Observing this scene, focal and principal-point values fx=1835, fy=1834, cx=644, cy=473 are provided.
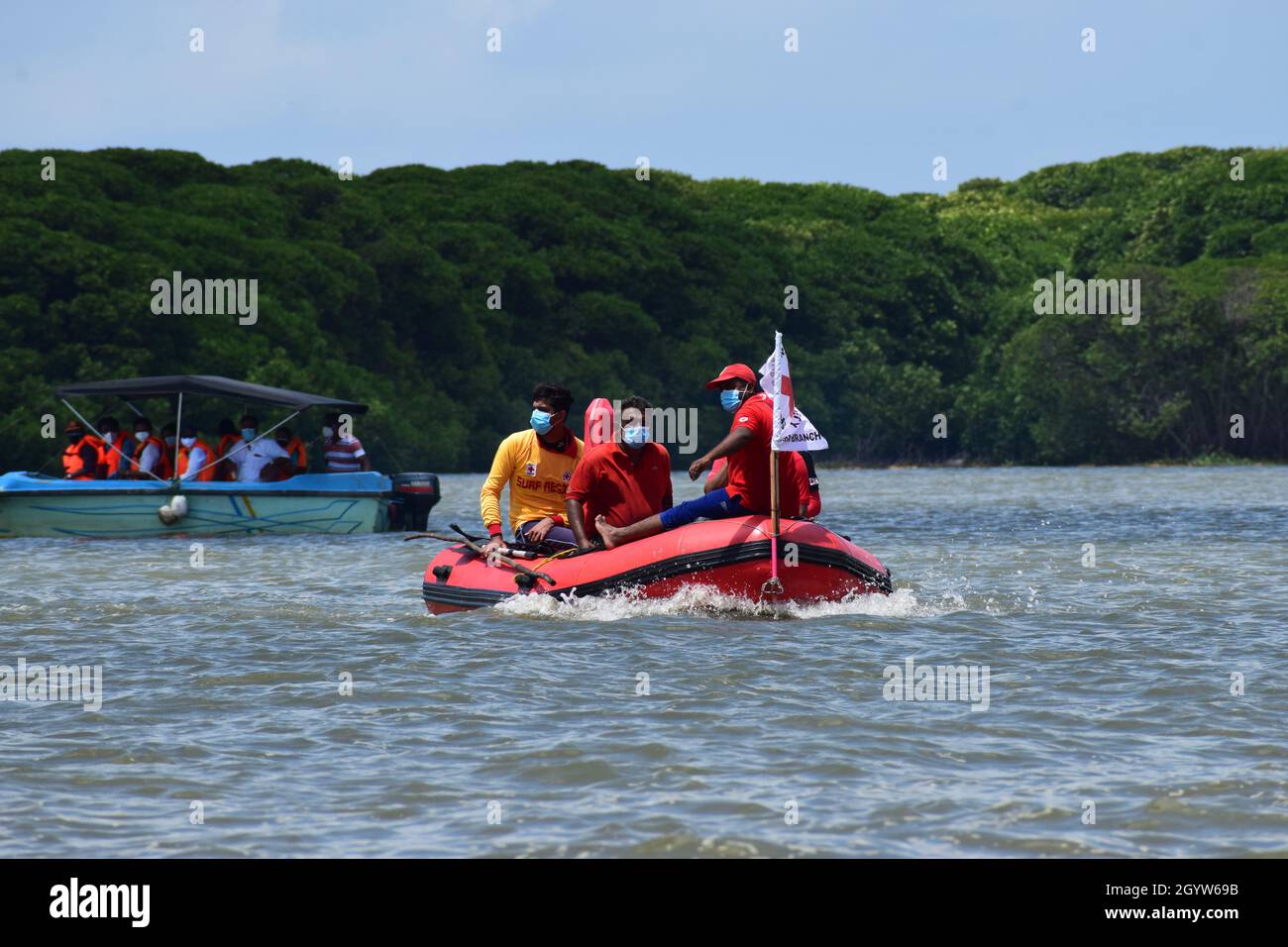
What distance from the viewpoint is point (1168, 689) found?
987 centimetres

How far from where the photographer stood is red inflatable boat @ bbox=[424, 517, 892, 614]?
1292 centimetres

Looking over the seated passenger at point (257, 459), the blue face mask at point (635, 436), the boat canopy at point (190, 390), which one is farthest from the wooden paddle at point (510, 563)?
the seated passenger at point (257, 459)

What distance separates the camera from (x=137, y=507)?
2481cm

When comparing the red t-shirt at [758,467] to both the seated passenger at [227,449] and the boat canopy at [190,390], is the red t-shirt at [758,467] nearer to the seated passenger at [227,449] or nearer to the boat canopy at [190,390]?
the boat canopy at [190,390]

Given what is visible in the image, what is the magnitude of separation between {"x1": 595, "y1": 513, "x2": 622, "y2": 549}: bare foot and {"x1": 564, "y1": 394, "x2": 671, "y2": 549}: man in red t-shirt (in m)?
0.04

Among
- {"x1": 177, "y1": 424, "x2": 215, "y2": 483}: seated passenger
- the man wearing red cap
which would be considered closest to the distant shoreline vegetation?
{"x1": 177, "y1": 424, "x2": 215, "y2": 483}: seated passenger

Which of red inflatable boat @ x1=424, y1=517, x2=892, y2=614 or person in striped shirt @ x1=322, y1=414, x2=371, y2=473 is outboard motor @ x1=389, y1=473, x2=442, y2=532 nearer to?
person in striped shirt @ x1=322, y1=414, x2=371, y2=473

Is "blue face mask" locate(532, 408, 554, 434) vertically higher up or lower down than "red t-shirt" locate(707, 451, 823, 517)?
higher up

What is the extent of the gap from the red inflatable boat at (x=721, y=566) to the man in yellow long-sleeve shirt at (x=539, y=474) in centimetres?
35
